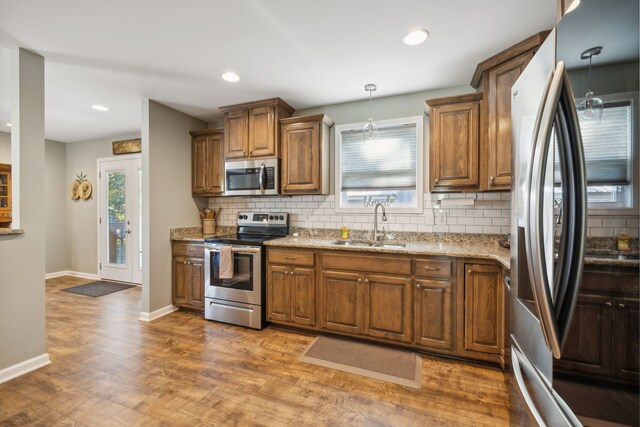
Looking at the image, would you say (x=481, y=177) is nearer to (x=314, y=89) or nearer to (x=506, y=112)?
(x=506, y=112)

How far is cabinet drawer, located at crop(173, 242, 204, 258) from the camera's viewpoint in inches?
136

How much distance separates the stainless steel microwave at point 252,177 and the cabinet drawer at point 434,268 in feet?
5.75

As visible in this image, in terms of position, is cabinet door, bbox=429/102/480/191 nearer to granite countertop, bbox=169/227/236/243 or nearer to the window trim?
the window trim

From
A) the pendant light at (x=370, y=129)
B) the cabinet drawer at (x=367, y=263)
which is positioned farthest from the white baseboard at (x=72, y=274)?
the pendant light at (x=370, y=129)

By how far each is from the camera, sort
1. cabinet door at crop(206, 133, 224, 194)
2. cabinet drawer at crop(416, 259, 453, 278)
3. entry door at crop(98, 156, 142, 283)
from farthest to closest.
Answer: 1. entry door at crop(98, 156, 142, 283)
2. cabinet door at crop(206, 133, 224, 194)
3. cabinet drawer at crop(416, 259, 453, 278)

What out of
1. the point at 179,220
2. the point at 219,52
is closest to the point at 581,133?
the point at 219,52

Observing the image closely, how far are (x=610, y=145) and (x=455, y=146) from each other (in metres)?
2.12

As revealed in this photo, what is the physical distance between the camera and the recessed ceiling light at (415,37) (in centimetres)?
205

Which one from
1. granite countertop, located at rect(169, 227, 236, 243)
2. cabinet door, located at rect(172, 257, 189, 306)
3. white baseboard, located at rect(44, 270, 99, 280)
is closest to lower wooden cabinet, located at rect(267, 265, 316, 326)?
granite countertop, located at rect(169, 227, 236, 243)

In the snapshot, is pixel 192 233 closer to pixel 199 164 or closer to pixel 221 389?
pixel 199 164

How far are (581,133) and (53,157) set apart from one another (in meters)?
7.20

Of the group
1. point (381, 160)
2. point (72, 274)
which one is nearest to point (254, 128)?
point (381, 160)

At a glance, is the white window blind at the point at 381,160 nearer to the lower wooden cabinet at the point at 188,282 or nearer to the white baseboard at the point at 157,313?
the lower wooden cabinet at the point at 188,282

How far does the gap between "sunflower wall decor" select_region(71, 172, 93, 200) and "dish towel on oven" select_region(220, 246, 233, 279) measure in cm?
380
